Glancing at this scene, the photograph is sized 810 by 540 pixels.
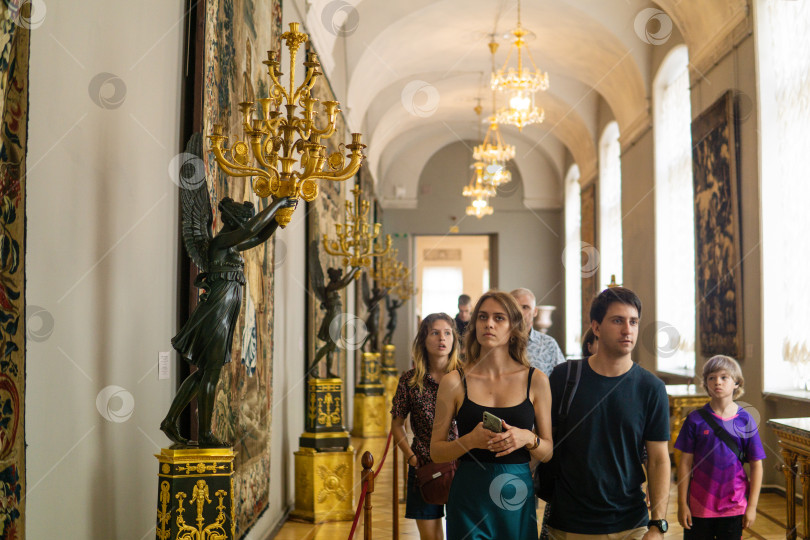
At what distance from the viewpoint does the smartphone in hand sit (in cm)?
296

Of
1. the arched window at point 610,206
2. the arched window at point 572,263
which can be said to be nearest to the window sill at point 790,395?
the arched window at point 610,206

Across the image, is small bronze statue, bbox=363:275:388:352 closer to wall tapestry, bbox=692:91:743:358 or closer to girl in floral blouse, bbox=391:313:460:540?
wall tapestry, bbox=692:91:743:358

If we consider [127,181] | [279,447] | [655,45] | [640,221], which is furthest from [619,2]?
[127,181]

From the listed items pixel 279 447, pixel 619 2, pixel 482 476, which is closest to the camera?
pixel 482 476

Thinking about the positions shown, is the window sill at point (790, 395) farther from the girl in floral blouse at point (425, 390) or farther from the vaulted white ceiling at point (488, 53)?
the girl in floral blouse at point (425, 390)

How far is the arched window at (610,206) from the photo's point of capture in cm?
1864

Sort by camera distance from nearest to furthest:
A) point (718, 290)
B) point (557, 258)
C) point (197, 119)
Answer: point (197, 119)
point (718, 290)
point (557, 258)

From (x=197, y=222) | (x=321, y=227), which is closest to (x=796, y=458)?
(x=197, y=222)

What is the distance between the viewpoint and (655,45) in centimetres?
1434

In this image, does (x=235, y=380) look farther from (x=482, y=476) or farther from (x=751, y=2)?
(x=751, y=2)

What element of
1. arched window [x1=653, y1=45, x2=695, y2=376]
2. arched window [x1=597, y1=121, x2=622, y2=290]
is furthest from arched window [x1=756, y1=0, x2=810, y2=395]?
arched window [x1=597, y1=121, x2=622, y2=290]

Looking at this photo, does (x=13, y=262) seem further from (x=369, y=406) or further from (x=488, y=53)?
(x=488, y=53)

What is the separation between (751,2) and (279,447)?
7957 millimetres

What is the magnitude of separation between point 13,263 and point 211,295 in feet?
3.39
